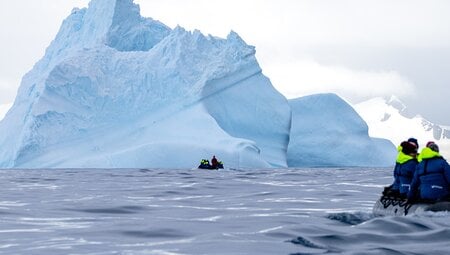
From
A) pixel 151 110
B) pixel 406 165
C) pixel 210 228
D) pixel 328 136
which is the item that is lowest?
pixel 210 228

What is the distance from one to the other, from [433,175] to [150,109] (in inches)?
1498

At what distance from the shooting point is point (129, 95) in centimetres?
4691

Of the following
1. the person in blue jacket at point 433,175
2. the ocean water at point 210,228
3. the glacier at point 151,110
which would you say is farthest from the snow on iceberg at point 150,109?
the person in blue jacket at point 433,175

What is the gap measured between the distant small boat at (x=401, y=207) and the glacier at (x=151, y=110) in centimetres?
3179

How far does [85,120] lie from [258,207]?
3508 centimetres

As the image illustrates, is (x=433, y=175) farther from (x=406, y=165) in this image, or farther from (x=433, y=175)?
(x=406, y=165)

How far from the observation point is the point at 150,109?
155 ft

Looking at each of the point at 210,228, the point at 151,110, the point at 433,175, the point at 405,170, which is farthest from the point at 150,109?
the point at 210,228

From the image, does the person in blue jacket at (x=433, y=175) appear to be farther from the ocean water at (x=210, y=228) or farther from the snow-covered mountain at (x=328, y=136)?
the snow-covered mountain at (x=328, y=136)

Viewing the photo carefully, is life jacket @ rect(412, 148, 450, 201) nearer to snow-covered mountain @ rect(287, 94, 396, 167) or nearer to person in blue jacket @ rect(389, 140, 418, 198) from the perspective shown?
person in blue jacket @ rect(389, 140, 418, 198)

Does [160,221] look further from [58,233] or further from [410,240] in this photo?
[410,240]

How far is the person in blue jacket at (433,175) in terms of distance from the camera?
10.0 metres

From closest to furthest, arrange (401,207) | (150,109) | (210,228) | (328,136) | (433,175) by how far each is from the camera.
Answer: (210,228) < (433,175) < (401,207) < (150,109) < (328,136)

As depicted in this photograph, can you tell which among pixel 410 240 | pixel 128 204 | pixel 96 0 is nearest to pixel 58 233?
pixel 410 240
